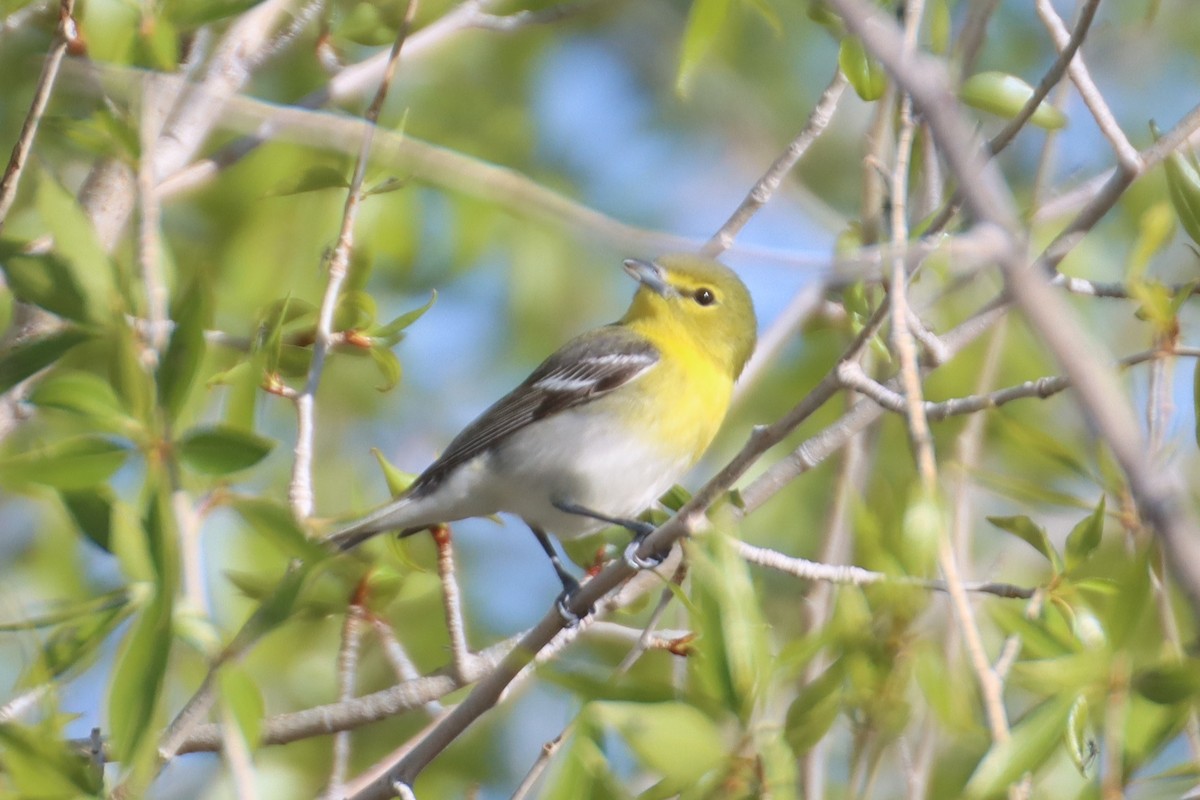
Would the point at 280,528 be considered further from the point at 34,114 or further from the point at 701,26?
the point at 701,26

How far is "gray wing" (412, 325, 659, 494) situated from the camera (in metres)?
4.38

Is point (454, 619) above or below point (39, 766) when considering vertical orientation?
above

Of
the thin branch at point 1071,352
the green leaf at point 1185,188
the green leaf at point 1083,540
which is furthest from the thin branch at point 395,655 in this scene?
the thin branch at point 1071,352

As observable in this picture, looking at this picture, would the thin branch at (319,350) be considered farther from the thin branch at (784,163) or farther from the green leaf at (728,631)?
the green leaf at (728,631)

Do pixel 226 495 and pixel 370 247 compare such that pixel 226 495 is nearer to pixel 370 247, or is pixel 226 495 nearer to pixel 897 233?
pixel 897 233

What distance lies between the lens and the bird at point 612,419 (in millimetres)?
4070

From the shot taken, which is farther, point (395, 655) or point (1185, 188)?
point (395, 655)

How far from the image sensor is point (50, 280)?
5.98 ft

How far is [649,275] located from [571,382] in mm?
491

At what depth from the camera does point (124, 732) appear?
1.64 metres

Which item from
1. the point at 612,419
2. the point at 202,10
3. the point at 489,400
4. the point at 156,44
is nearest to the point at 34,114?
the point at 156,44

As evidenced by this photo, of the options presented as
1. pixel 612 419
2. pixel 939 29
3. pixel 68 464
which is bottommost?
pixel 68 464

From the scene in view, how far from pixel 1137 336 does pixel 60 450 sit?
181 inches

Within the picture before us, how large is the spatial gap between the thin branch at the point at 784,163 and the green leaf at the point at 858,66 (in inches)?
3.0
